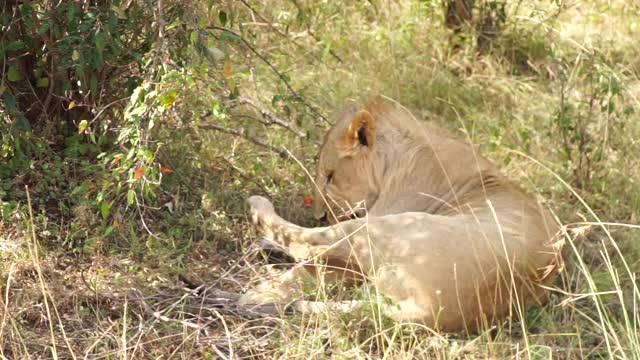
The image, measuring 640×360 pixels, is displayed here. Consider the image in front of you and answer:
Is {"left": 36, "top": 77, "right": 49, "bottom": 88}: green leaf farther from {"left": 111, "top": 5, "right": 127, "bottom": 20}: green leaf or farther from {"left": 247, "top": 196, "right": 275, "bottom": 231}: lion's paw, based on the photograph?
{"left": 247, "top": 196, "right": 275, "bottom": 231}: lion's paw

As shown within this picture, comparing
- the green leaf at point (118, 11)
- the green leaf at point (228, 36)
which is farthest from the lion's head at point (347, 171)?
the green leaf at point (118, 11)

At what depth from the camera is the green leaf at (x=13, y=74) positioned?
4906mm

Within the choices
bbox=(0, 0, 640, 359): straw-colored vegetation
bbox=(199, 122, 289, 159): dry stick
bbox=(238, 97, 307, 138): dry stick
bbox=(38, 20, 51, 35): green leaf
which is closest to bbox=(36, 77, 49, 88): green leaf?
bbox=(0, 0, 640, 359): straw-colored vegetation

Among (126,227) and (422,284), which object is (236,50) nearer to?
(126,227)

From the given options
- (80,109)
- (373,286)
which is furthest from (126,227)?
(373,286)

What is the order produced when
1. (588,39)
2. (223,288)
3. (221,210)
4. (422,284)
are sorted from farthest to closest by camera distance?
(588,39) < (221,210) < (223,288) < (422,284)

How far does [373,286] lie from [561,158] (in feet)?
7.44

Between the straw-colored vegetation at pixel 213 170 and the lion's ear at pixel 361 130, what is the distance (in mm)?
282

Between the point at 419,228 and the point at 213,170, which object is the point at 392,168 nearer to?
the point at 419,228

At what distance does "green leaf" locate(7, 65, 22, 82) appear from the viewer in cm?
491

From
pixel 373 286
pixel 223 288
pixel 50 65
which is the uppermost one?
pixel 50 65

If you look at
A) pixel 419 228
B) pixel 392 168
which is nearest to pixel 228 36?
pixel 419 228

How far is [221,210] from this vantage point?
552 centimetres

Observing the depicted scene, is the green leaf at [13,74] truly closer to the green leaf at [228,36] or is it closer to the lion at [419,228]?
the green leaf at [228,36]
